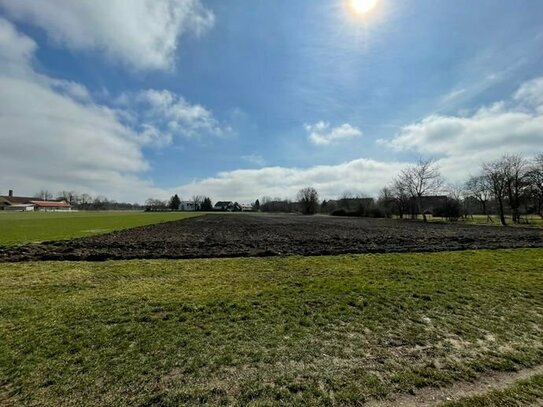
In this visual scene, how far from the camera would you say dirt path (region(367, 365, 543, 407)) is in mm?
3529

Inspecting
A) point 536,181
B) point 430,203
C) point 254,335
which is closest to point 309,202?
point 430,203

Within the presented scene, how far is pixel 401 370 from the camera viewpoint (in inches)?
167

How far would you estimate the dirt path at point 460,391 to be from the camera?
353 cm

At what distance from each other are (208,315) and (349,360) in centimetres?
317

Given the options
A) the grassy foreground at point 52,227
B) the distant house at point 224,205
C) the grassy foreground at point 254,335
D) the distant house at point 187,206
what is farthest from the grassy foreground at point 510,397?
the distant house at point 187,206

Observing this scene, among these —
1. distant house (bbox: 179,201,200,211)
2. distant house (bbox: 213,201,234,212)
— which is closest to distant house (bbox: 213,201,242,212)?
distant house (bbox: 213,201,234,212)

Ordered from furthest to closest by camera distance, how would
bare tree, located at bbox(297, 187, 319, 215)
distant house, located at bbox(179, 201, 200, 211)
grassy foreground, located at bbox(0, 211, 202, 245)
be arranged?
distant house, located at bbox(179, 201, 200, 211) → bare tree, located at bbox(297, 187, 319, 215) → grassy foreground, located at bbox(0, 211, 202, 245)

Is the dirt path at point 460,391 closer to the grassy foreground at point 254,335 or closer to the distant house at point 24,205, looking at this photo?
the grassy foreground at point 254,335

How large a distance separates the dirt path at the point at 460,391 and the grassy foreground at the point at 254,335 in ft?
0.51

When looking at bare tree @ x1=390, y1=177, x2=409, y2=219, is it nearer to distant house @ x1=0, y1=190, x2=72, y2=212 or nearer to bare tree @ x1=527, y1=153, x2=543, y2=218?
bare tree @ x1=527, y1=153, x2=543, y2=218

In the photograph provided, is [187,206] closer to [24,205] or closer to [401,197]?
[24,205]

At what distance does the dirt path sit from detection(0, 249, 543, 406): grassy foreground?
6.1 inches

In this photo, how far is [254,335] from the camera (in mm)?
5383

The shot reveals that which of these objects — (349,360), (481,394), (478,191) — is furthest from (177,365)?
(478,191)
